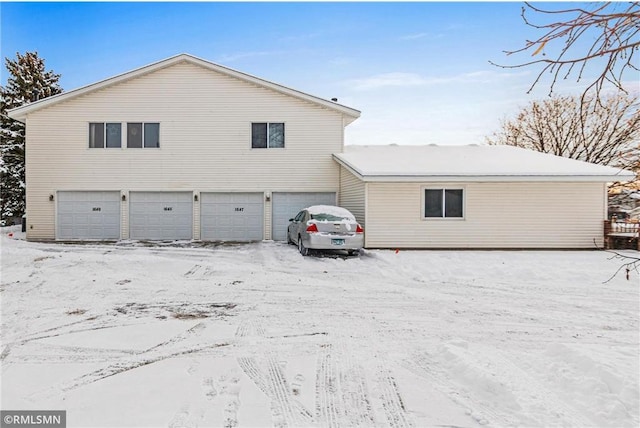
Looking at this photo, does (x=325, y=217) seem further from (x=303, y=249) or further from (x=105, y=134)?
(x=105, y=134)

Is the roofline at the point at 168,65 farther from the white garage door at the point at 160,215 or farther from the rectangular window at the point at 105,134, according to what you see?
the white garage door at the point at 160,215

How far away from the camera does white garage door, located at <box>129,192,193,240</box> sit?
16.8 metres

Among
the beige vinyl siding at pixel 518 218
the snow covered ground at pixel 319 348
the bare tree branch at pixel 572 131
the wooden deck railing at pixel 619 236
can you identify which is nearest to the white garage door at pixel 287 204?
the beige vinyl siding at pixel 518 218

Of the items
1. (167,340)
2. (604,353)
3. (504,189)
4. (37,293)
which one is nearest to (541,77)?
(604,353)

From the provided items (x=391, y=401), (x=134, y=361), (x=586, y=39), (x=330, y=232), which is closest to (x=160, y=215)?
(x=330, y=232)

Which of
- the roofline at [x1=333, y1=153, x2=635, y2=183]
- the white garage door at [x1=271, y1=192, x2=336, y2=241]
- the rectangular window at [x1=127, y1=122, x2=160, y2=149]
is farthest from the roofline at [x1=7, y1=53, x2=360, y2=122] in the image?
the roofline at [x1=333, y1=153, x2=635, y2=183]

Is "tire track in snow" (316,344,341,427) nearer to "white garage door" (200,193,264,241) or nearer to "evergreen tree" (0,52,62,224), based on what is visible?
"white garage door" (200,193,264,241)

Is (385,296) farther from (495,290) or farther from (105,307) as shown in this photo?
(105,307)

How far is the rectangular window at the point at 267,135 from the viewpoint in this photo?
16.8m

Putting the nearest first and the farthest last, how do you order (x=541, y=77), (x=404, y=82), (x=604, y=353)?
1. (x=541, y=77)
2. (x=604, y=353)
3. (x=404, y=82)

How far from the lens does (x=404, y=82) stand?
1622 centimetres

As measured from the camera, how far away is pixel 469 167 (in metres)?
14.4

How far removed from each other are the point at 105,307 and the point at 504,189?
12775 millimetres

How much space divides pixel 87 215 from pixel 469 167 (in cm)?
1500
